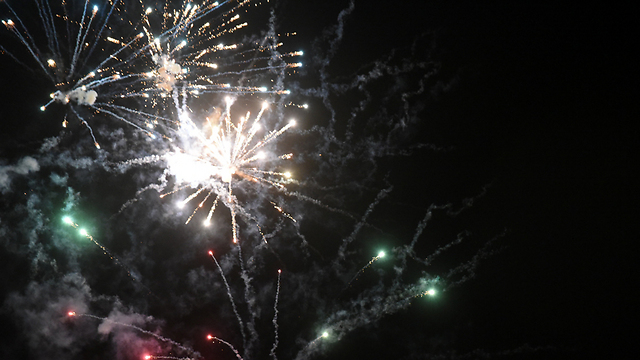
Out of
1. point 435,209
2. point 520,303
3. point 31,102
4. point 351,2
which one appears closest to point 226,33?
point 351,2

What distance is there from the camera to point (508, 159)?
8445 millimetres

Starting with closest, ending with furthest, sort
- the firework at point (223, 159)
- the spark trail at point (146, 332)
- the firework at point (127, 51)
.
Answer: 1. the firework at point (127, 51)
2. the firework at point (223, 159)
3. the spark trail at point (146, 332)

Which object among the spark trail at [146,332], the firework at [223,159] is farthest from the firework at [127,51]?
the spark trail at [146,332]

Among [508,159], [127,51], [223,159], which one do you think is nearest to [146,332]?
[223,159]

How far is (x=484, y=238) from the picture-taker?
339 inches

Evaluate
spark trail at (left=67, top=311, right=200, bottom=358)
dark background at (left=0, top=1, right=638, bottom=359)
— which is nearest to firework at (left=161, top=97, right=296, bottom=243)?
dark background at (left=0, top=1, right=638, bottom=359)

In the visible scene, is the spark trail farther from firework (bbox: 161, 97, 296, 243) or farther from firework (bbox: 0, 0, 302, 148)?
firework (bbox: 0, 0, 302, 148)

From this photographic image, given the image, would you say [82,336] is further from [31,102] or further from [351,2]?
[351,2]

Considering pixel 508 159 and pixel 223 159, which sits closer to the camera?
pixel 223 159

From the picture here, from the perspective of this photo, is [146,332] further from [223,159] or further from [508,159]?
[508,159]

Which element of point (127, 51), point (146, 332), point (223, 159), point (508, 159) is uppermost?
point (127, 51)

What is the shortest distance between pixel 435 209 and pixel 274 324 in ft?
20.7

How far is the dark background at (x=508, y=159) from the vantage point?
790 cm

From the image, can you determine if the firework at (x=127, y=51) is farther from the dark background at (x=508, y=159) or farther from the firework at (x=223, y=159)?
the dark background at (x=508, y=159)
